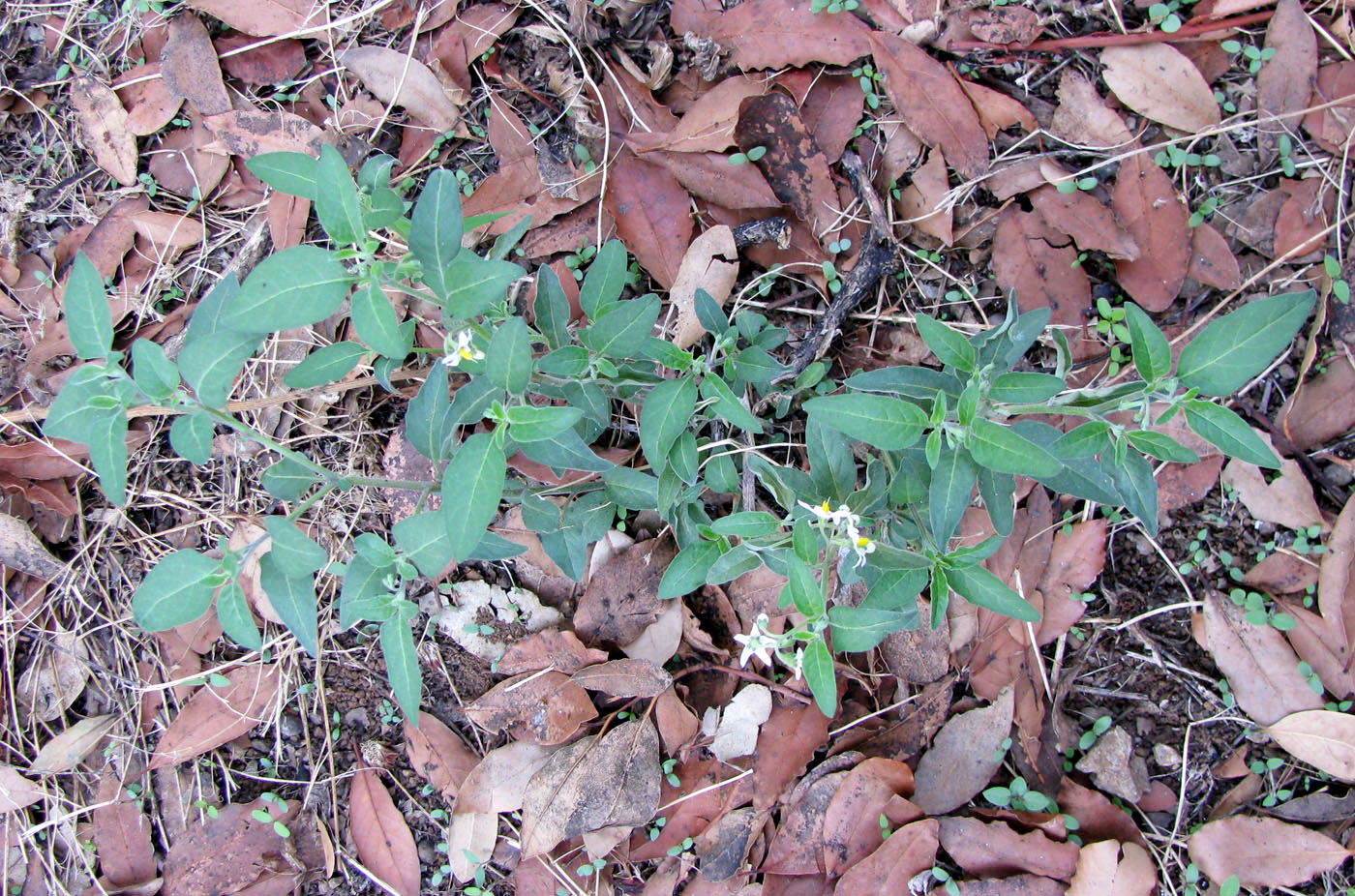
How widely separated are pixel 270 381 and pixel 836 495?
211cm

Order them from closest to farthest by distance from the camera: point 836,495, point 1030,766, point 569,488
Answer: point 836,495 → point 569,488 → point 1030,766

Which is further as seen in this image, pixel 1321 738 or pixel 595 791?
pixel 595 791

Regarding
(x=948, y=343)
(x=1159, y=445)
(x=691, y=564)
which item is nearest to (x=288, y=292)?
(x=691, y=564)

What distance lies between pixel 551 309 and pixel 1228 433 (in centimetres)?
159

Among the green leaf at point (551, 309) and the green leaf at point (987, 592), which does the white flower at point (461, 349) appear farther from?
the green leaf at point (987, 592)

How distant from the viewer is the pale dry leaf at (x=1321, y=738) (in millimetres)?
→ 2760

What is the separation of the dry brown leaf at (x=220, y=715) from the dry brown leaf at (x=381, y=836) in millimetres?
453

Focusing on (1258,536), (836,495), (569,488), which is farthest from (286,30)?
(1258,536)

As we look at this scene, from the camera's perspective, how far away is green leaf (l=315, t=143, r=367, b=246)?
170cm

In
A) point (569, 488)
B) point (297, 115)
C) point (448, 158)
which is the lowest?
point (569, 488)

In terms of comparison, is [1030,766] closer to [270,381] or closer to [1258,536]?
[1258,536]

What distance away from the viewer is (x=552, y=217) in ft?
10.1

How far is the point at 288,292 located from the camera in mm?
1676

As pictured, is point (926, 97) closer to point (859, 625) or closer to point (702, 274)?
point (702, 274)
